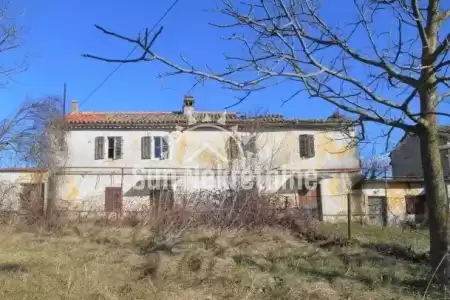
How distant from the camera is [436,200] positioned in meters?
7.91

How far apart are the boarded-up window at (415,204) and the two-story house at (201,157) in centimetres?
347

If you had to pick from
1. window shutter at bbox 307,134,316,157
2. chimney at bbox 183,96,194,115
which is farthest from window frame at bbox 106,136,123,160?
window shutter at bbox 307,134,316,157

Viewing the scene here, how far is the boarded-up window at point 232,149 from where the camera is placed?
101ft

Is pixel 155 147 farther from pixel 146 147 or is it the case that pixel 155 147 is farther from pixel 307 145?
pixel 307 145

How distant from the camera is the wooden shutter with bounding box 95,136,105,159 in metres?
30.3

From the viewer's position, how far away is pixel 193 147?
30766 millimetres

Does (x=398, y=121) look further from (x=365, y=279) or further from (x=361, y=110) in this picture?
(x=365, y=279)

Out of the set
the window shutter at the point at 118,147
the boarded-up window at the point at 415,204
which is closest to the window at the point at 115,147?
the window shutter at the point at 118,147

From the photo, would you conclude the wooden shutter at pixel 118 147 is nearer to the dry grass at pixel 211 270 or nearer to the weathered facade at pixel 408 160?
the dry grass at pixel 211 270

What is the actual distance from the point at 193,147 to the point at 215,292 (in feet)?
74.3

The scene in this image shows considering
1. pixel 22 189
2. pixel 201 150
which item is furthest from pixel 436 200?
pixel 201 150

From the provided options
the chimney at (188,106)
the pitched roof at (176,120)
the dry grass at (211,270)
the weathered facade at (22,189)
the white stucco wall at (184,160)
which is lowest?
the dry grass at (211,270)

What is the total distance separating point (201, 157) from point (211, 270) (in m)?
21.2

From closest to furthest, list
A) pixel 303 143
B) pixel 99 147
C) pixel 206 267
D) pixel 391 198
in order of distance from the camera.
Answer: pixel 206 267, pixel 391 198, pixel 99 147, pixel 303 143
